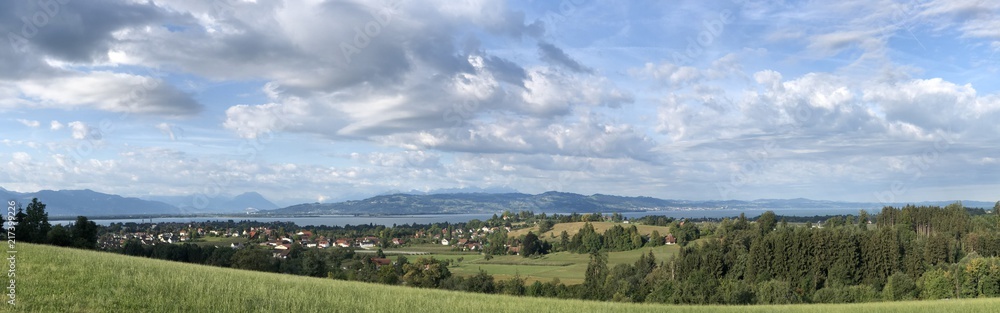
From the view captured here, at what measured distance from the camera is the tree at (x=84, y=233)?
196 ft

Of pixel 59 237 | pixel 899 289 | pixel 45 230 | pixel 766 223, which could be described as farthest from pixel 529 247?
pixel 59 237

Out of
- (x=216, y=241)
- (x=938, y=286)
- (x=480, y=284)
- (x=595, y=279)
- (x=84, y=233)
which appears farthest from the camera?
(x=216, y=241)

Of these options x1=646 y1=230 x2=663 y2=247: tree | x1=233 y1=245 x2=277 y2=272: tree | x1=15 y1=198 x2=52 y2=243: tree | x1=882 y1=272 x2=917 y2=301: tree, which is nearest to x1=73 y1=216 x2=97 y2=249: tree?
x1=15 y1=198 x2=52 y2=243: tree

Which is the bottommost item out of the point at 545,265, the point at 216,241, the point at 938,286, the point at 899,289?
the point at 545,265

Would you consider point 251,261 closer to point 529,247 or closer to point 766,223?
point 529,247

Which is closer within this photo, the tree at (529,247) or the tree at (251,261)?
the tree at (251,261)

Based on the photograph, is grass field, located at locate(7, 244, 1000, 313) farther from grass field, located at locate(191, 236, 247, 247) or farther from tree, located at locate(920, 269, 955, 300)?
grass field, located at locate(191, 236, 247, 247)

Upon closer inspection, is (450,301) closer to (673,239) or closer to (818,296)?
(818,296)

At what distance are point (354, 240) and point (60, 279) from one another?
165 meters

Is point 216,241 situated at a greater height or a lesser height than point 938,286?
greater

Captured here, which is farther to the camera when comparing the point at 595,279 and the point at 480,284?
the point at 595,279

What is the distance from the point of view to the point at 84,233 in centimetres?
6119

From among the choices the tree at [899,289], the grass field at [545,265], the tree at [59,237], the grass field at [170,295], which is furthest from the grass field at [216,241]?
the tree at [899,289]

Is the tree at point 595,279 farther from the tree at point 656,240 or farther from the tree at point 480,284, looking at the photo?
the tree at point 656,240
